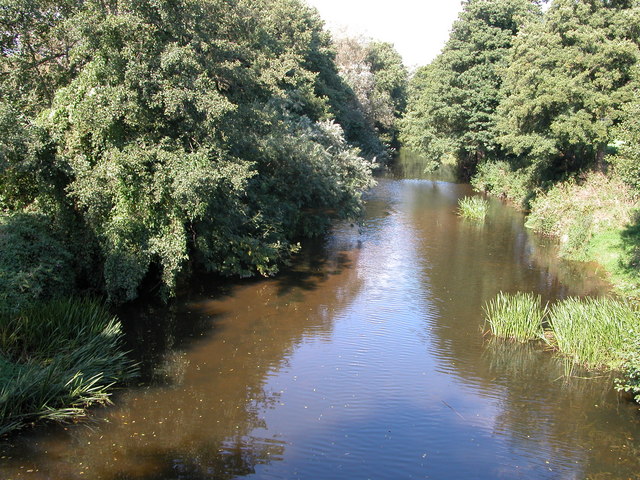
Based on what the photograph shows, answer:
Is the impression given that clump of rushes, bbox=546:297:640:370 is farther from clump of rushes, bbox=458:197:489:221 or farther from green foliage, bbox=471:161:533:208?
green foliage, bbox=471:161:533:208

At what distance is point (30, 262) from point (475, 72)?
31585 millimetres

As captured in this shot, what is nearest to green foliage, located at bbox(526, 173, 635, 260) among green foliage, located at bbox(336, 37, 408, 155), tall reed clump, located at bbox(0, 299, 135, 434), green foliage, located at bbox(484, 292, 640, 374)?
green foliage, located at bbox(484, 292, 640, 374)

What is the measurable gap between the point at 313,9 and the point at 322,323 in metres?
30.1

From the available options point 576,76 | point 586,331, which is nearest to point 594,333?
point 586,331

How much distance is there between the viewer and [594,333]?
1216 cm

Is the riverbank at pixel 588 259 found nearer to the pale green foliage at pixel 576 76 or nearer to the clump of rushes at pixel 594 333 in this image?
the clump of rushes at pixel 594 333

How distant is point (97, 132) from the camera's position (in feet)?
43.0

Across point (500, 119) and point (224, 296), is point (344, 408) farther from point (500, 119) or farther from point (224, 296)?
point (500, 119)

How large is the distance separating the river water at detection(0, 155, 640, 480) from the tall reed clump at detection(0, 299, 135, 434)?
425 millimetres

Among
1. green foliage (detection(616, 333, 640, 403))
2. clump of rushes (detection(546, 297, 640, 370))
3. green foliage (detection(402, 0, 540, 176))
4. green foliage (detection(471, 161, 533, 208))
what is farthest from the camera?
green foliage (detection(402, 0, 540, 176))

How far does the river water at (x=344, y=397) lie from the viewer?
8586 mm

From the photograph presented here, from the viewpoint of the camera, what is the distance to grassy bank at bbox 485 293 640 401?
36.8ft

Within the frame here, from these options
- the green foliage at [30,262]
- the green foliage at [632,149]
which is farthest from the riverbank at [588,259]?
the green foliage at [30,262]

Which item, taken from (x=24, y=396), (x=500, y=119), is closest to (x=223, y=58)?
(x=24, y=396)
